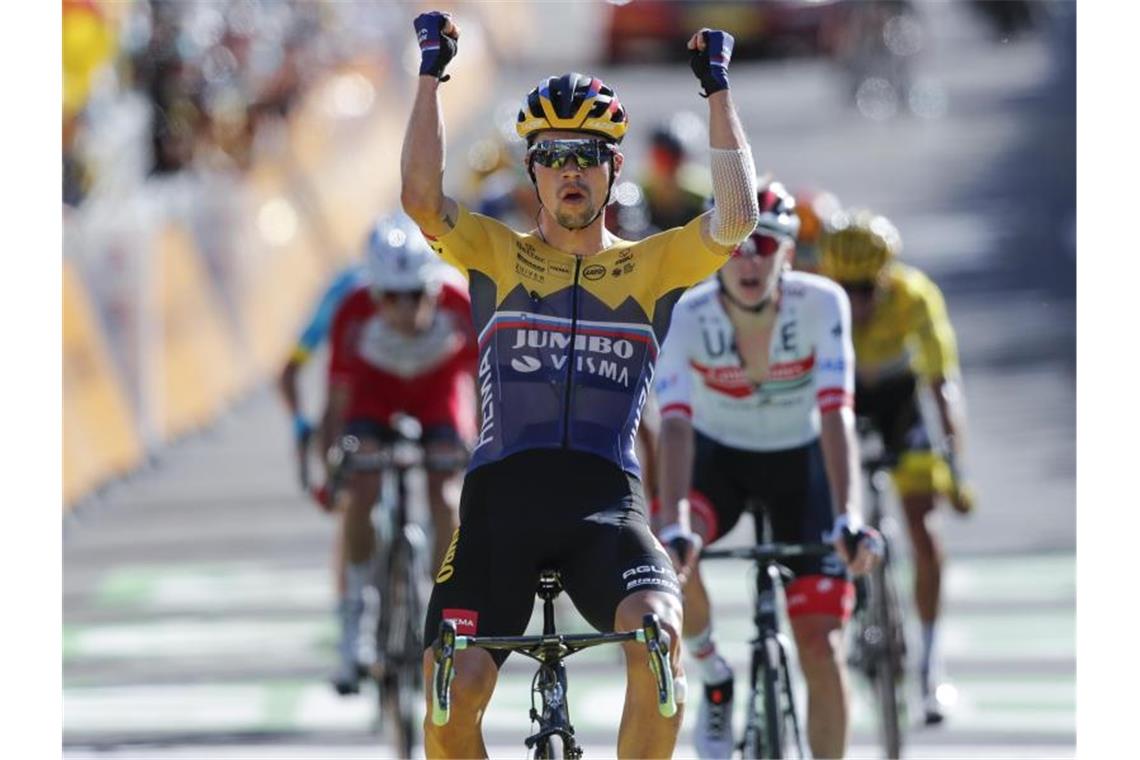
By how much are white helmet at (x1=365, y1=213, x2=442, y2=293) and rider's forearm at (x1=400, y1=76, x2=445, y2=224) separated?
380 cm

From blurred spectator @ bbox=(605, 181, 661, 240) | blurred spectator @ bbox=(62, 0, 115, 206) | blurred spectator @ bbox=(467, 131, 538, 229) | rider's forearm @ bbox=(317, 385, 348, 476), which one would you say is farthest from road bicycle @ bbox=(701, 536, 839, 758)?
blurred spectator @ bbox=(62, 0, 115, 206)

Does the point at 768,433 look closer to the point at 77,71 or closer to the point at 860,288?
the point at 860,288

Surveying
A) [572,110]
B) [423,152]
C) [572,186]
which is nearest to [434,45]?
[423,152]

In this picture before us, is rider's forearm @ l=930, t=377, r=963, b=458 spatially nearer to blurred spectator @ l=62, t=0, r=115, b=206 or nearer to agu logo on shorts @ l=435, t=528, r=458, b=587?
agu logo on shorts @ l=435, t=528, r=458, b=587

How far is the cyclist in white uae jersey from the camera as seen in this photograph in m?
8.59

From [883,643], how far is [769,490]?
1.56m

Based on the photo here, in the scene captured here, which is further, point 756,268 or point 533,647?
point 756,268

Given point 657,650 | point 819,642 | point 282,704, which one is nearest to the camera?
point 657,650

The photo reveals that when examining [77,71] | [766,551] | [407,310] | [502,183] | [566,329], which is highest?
[77,71]

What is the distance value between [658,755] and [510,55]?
35040 millimetres

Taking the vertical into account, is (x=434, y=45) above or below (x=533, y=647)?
above

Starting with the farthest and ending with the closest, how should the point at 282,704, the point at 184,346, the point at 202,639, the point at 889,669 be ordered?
the point at 184,346
the point at 202,639
the point at 282,704
the point at 889,669

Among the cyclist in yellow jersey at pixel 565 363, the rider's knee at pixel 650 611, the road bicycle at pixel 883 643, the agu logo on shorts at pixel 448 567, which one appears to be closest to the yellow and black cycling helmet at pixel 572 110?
the cyclist in yellow jersey at pixel 565 363

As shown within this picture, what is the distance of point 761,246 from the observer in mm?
8672
